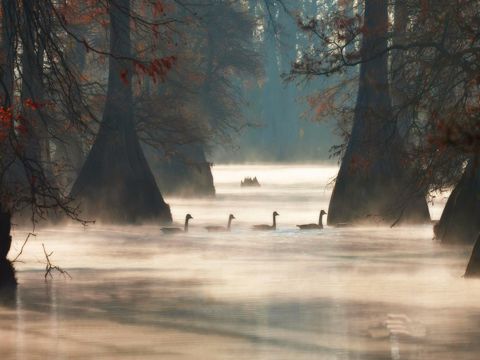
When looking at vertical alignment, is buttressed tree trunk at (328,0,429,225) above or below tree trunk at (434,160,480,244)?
above

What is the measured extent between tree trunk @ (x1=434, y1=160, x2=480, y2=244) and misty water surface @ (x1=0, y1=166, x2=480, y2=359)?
1.93ft

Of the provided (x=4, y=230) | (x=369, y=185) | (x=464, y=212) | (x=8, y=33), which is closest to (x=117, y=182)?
(x=369, y=185)

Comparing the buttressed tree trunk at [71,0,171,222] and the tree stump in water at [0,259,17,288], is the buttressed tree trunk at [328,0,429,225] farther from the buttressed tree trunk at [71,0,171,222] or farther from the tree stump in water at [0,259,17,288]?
the tree stump in water at [0,259,17,288]

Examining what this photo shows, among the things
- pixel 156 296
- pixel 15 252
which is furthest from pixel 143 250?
pixel 156 296

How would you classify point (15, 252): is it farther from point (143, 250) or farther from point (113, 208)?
point (113, 208)

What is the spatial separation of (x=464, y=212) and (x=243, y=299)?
32.7ft

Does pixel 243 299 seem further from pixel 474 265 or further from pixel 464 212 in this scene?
pixel 464 212

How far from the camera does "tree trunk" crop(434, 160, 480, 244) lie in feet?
90.8

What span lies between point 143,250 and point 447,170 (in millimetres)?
7334

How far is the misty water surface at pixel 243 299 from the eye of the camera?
48.7ft

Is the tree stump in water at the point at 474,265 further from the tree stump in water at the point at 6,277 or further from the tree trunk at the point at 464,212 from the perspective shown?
the tree stump in water at the point at 6,277

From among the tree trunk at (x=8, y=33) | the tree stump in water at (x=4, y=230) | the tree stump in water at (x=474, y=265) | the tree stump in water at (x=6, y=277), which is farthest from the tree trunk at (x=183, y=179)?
the tree stump in water at (x=4, y=230)

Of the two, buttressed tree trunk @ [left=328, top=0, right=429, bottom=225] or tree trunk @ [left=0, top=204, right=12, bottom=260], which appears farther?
buttressed tree trunk @ [left=328, top=0, right=429, bottom=225]

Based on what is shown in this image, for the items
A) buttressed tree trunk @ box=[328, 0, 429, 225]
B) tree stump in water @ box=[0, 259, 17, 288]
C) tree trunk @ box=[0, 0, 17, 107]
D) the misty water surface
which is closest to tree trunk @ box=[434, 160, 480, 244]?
the misty water surface
